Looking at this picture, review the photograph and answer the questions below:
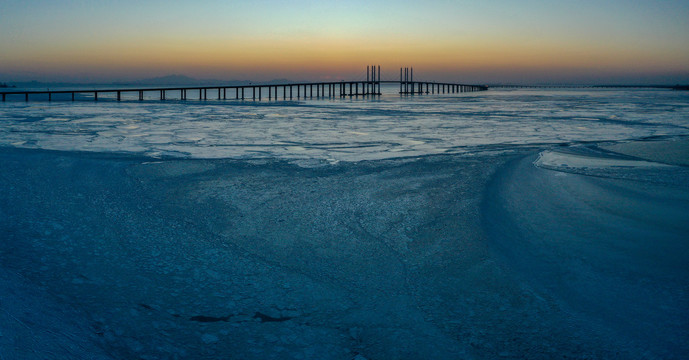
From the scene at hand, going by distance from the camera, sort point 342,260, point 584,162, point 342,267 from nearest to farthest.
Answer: point 342,267 < point 342,260 < point 584,162

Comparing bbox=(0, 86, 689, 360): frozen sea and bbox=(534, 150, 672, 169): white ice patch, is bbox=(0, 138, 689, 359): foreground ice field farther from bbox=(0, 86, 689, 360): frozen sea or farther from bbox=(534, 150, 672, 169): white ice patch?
bbox=(534, 150, 672, 169): white ice patch

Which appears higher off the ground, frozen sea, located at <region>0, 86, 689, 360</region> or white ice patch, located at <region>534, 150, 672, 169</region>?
white ice patch, located at <region>534, 150, 672, 169</region>

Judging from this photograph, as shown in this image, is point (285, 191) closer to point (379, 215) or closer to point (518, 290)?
point (379, 215)

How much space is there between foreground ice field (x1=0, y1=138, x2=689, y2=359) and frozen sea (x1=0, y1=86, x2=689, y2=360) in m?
0.02

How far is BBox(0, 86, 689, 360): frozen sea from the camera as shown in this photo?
8.56 feet

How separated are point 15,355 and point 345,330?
5.15 feet

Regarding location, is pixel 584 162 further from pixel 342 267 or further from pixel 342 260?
pixel 342 267

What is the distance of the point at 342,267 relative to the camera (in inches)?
143

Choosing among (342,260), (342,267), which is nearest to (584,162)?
(342,260)

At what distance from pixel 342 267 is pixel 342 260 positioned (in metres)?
0.14

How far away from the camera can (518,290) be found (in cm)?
327

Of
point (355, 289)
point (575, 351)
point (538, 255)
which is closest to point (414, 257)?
point (355, 289)

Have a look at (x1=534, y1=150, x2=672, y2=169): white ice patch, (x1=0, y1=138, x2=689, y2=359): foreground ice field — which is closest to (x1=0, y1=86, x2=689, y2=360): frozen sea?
(x1=0, y1=138, x2=689, y2=359): foreground ice field

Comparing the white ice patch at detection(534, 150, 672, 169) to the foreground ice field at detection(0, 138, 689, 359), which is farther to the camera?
the white ice patch at detection(534, 150, 672, 169)
